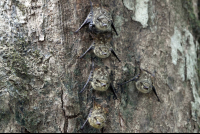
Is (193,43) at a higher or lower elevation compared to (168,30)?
lower

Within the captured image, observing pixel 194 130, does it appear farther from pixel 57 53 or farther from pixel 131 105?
pixel 57 53

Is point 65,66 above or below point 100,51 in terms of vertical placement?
below

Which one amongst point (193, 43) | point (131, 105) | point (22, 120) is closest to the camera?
point (22, 120)

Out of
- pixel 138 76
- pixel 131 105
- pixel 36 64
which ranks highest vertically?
pixel 36 64

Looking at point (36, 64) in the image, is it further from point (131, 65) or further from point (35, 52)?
point (131, 65)

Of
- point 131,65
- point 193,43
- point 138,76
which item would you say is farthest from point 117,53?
point 193,43

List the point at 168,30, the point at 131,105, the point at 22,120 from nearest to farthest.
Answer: the point at 22,120 < the point at 131,105 < the point at 168,30

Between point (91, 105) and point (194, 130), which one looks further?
point (194, 130)
